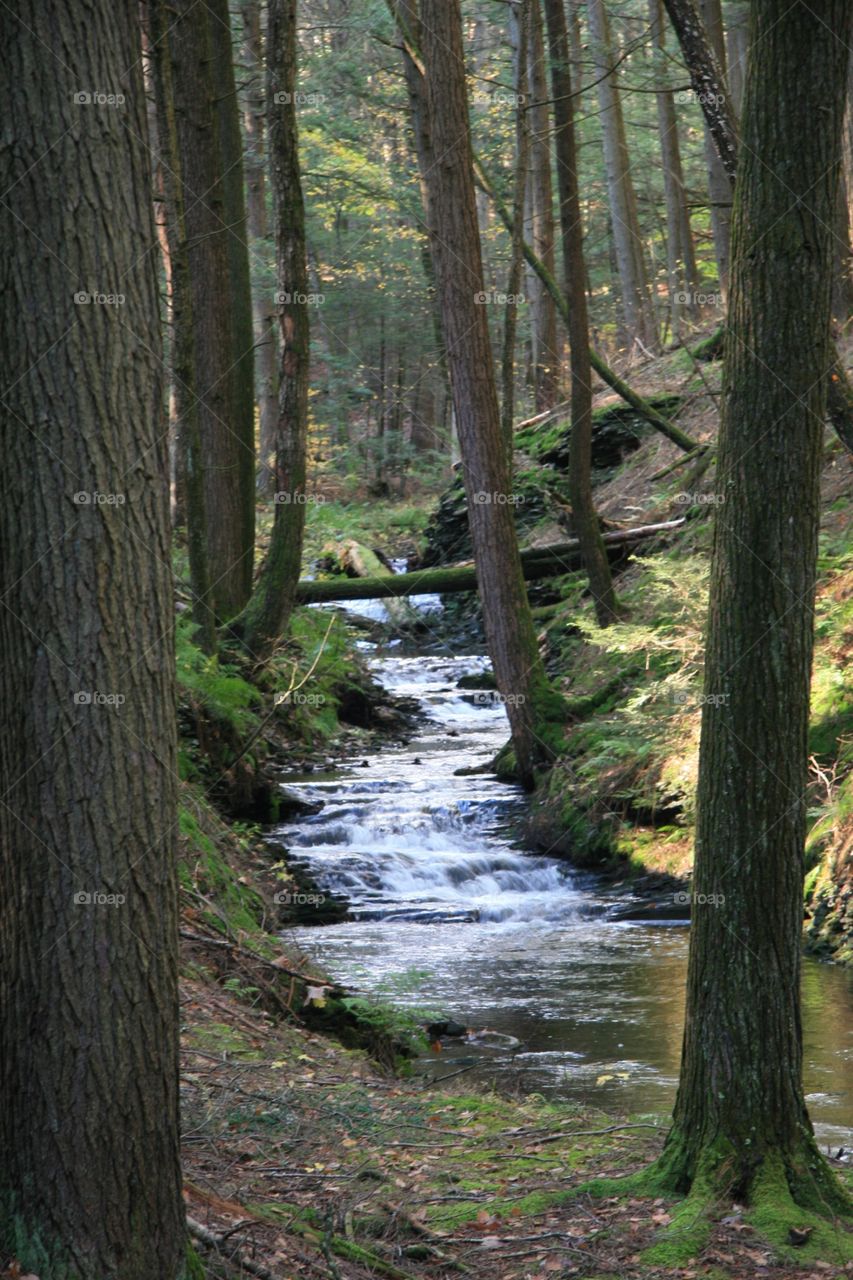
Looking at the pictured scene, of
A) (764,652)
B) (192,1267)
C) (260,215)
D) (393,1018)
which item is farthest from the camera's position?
(260,215)

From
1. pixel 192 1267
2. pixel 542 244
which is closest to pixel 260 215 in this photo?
pixel 542 244

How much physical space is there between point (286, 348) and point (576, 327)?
3.30 m

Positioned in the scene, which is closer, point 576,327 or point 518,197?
point 518,197

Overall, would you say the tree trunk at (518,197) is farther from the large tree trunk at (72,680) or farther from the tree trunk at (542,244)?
the large tree trunk at (72,680)

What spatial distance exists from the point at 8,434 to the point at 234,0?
21345mm

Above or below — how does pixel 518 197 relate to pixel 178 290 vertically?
above

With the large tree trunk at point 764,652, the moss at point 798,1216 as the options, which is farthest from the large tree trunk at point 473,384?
the moss at point 798,1216

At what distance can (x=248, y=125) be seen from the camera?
2483 cm

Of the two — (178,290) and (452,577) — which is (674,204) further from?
(178,290)

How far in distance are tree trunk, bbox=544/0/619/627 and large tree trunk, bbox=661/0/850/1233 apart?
27.5ft

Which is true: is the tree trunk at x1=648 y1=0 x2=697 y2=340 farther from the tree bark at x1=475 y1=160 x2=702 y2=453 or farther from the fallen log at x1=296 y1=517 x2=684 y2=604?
the fallen log at x1=296 y1=517 x2=684 y2=604

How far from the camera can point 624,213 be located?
79.7ft

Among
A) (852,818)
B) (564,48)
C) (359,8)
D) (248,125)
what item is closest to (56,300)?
(852,818)

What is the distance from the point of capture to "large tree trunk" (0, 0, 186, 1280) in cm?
304
